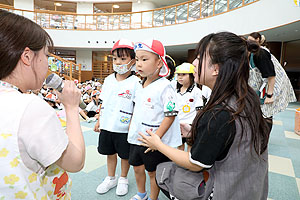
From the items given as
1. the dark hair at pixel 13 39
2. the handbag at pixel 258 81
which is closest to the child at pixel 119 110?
the dark hair at pixel 13 39

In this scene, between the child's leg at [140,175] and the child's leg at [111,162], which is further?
the child's leg at [111,162]

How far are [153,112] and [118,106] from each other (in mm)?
376

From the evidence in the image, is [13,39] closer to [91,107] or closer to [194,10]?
[91,107]

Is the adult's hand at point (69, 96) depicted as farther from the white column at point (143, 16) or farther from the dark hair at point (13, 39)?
the white column at point (143, 16)

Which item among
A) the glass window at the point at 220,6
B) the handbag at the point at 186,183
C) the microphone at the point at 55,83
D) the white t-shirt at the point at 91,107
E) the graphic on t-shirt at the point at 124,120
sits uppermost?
the glass window at the point at 220,6

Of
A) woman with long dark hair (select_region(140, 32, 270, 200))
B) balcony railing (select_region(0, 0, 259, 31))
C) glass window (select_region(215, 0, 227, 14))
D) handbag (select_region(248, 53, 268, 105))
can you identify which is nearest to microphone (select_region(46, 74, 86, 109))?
woman with long dark hair (select_region(140, 32, 270, 200))

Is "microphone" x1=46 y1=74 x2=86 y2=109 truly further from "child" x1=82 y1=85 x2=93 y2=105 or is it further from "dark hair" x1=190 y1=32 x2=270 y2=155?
"child" x1=82 y1=85 x2=93 y2=105

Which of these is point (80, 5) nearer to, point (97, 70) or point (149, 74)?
point (97, 70)

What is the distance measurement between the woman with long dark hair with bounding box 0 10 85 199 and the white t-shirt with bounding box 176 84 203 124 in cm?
164

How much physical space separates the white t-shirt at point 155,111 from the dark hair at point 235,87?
1.74 ft

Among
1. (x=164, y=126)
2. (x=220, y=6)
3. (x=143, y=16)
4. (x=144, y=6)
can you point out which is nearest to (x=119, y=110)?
(x=164, y=126)

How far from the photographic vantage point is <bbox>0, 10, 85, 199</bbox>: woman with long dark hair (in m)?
0.55

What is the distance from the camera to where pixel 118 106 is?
1.60 m

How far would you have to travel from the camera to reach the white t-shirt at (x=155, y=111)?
4.50 ft
